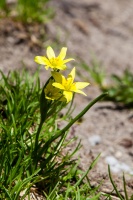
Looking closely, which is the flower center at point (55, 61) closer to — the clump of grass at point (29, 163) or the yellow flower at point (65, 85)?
the yellow flower at point (65, 85)

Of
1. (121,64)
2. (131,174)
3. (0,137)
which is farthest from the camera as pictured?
(121,64)

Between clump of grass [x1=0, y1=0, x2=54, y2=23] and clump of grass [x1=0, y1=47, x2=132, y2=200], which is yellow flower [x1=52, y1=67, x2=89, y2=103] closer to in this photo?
clump of grass [x1=0, y1=47, x2=132, y2=200]

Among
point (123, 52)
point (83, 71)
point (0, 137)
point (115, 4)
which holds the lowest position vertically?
point (0, 137)

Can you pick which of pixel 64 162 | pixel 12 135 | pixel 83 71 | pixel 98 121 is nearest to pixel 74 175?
pixel 64 162

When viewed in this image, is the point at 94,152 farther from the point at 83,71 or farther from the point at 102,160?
the point at 83,71

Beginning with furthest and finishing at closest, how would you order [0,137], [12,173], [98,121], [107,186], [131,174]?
1. [98,121]
2. [131,174]
3. [107,186]
4. [0,137]
5. [12,173]

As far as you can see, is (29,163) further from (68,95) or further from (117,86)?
(117,86)

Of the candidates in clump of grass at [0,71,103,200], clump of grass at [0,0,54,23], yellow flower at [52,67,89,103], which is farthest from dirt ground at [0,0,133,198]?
yellow flower at [52,67,89,103]
